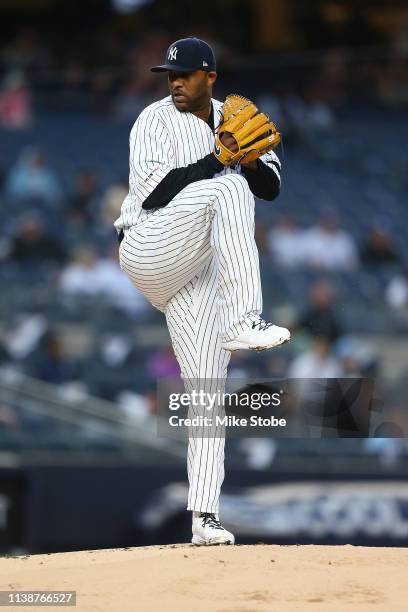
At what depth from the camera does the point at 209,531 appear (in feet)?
15.2

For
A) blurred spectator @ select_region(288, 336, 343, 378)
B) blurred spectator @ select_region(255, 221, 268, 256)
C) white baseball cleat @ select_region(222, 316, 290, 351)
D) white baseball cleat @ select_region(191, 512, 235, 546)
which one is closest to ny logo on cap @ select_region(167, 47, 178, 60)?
white baseball cleat @ select_region(222, 316, 290, 351)

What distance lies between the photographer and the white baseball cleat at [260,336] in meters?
4.22

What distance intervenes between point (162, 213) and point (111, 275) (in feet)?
20.8

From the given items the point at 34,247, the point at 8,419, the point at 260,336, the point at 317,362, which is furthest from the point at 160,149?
the point at 34,247

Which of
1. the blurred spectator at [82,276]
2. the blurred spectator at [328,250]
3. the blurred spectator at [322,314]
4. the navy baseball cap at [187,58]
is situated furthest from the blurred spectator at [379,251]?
the navy baseball cap at [187,58]

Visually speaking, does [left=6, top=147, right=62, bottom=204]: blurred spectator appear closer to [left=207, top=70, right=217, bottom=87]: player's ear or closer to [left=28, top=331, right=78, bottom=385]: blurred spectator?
[left=28, top=331, right=78, bottom=385]: blurred spectator

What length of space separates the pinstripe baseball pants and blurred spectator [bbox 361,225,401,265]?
20.5 feet

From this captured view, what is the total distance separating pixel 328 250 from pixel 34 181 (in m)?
3.13

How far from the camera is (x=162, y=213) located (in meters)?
4.48

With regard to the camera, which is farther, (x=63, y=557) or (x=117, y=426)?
(x=117, y=426)

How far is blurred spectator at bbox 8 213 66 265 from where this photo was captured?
11.2 meters

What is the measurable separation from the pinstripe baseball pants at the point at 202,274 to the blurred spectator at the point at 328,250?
622cm

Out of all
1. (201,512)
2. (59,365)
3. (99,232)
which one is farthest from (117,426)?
(201,512)

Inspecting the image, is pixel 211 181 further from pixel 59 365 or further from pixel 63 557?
pixel 59 365
